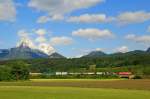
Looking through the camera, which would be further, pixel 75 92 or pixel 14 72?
pixel 14 72

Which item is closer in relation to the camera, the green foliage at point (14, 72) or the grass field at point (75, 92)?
the grass field at point (75, 92)

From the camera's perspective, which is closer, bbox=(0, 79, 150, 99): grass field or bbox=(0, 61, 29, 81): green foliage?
bbox=(0, 79, 150, 99): grass field

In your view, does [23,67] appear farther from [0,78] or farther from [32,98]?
[32,98]

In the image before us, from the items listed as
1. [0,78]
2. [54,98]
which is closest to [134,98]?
[54,98]

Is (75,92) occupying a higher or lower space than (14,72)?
lower

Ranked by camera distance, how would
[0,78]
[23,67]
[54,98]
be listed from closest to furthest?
[54,98] < [0,78] < [23,67]

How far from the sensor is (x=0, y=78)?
17512 cm

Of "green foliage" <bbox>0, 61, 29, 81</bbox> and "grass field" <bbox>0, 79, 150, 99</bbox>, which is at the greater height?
"green foliage" <bbox>0, 61, 29, 81</bbox>

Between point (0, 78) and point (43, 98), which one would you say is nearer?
point (43, 98)

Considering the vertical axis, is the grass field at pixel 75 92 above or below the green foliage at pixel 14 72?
below

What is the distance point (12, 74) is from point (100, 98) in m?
127

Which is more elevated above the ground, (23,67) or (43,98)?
(23,67)

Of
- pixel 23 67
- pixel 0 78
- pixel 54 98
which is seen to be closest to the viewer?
pixel 54 98

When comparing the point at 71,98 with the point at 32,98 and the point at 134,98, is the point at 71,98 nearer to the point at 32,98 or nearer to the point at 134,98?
the point at 32,98
